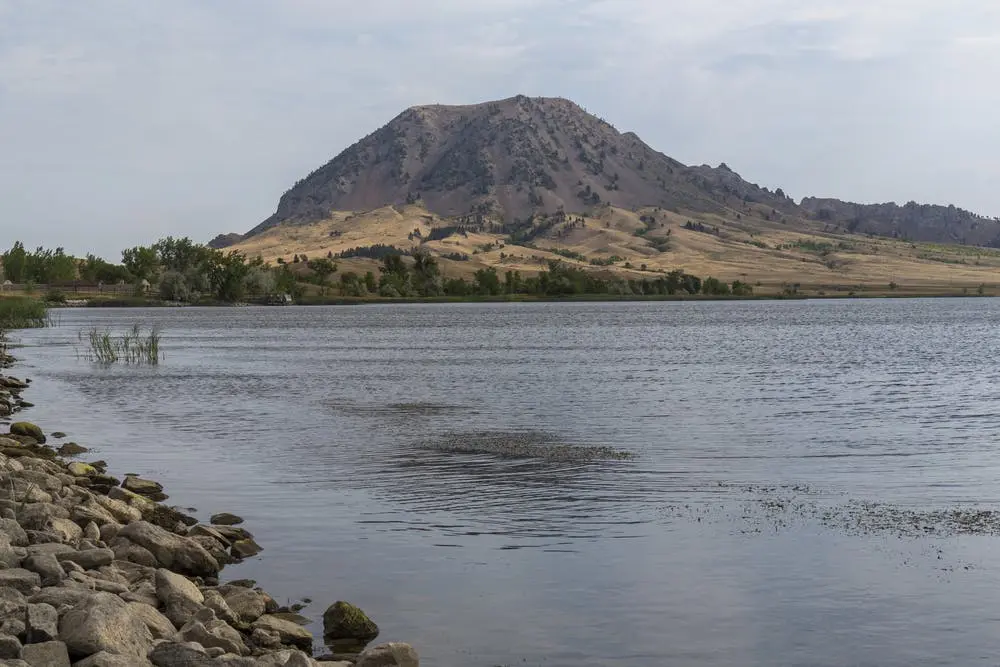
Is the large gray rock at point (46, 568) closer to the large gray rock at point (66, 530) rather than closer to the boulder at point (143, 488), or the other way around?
the large gray rock at point (66, 530)

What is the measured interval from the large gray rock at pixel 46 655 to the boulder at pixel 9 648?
0.21 feet

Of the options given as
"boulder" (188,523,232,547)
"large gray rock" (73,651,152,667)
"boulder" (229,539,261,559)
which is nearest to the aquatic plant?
"boulder" (188,523,232,547)

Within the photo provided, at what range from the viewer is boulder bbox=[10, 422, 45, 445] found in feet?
107

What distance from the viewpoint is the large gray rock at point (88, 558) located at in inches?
648

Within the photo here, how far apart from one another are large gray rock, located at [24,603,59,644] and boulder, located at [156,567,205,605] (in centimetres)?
211

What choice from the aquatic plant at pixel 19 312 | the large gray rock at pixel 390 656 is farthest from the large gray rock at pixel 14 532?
the aquatic plant at pixel 19 312

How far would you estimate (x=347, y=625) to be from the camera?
15219 mm

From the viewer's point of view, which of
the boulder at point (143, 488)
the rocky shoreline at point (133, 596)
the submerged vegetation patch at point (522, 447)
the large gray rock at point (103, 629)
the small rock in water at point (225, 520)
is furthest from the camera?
the submerged vegetation patch at point (522, 447)

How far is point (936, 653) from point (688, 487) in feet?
36.7

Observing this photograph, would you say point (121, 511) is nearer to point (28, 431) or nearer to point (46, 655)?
point (46, 655)

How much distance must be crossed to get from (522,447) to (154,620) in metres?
19.1

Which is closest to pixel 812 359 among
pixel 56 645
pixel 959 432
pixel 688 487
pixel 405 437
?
pixel 959 432

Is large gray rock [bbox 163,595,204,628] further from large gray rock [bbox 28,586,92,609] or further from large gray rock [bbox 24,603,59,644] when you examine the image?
large gray rock [bbox 24,603,59,644]

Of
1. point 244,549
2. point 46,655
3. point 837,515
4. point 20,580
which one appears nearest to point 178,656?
point 46,655
